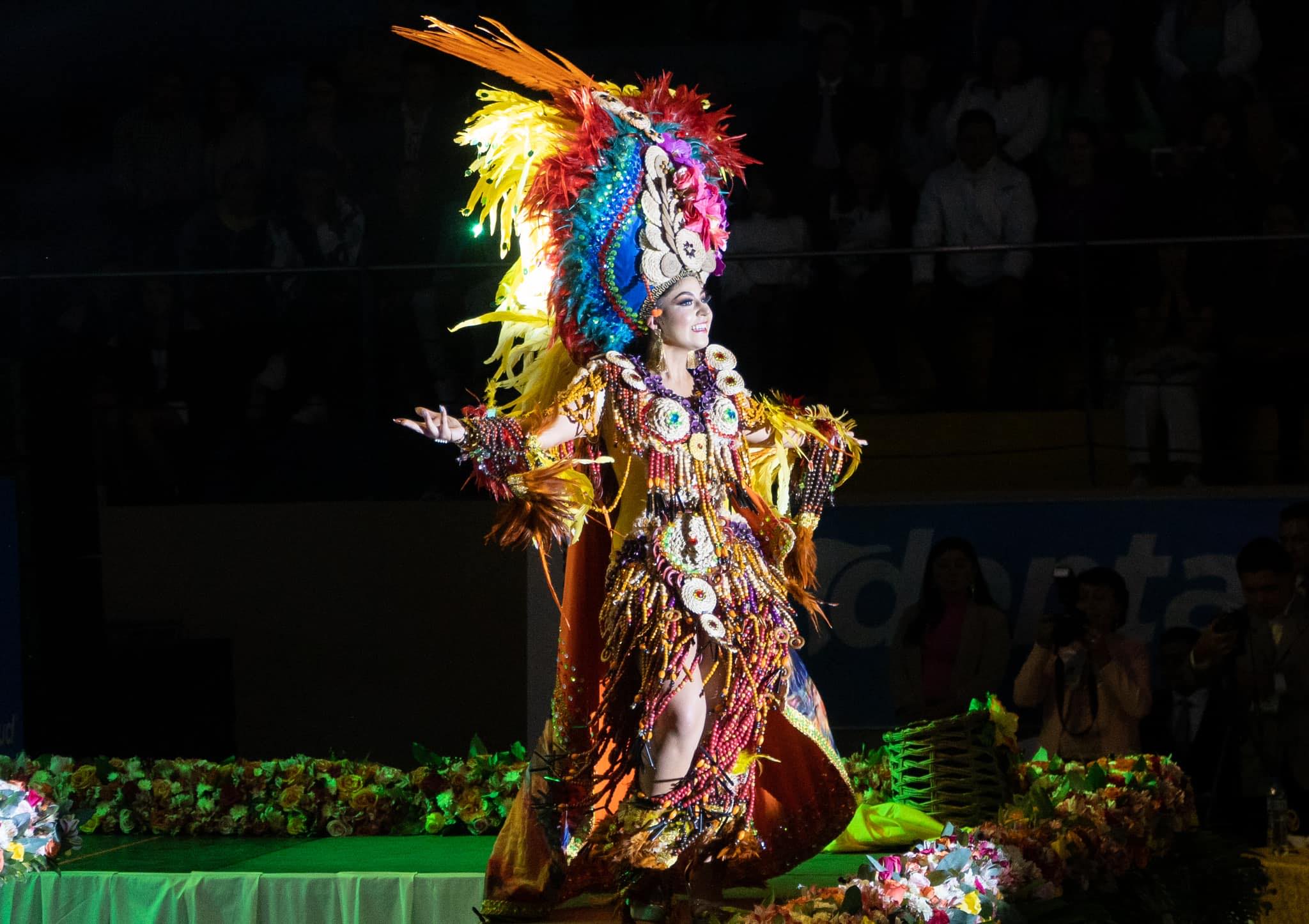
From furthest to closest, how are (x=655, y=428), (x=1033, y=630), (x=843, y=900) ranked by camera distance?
1. (x=1033, y=630)
2. (x=655, y=428)
3. (x=843, y=900)

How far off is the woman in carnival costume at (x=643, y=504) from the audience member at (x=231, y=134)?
3.68 metres

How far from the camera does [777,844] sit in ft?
13.5

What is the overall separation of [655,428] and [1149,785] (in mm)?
1626

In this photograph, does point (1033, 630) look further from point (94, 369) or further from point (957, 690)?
point (94, 369)

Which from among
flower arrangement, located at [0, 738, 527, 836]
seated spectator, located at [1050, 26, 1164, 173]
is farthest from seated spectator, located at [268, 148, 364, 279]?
seated spectator, located at [1050, 26, 1164, 173]

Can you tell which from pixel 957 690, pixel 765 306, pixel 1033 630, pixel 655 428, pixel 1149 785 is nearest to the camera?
pixel 655 428

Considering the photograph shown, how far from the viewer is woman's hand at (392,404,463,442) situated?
12.2 ft

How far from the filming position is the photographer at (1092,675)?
544cm

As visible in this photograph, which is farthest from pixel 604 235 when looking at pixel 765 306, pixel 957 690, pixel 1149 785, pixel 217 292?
pixel 217 292

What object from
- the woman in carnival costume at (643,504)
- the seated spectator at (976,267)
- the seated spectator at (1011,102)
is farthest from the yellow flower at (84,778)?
the seated spectator at (1011,102)

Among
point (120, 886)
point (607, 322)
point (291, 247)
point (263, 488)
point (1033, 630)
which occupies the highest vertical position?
point (291, 247)

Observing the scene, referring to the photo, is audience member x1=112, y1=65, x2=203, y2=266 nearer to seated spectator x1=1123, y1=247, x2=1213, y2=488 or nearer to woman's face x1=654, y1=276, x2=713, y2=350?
seated spectator x1=1123, y1=247, x2=1213, y2=488

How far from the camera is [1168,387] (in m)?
6.52

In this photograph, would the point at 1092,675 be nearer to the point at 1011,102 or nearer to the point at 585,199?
the point at 585,199
